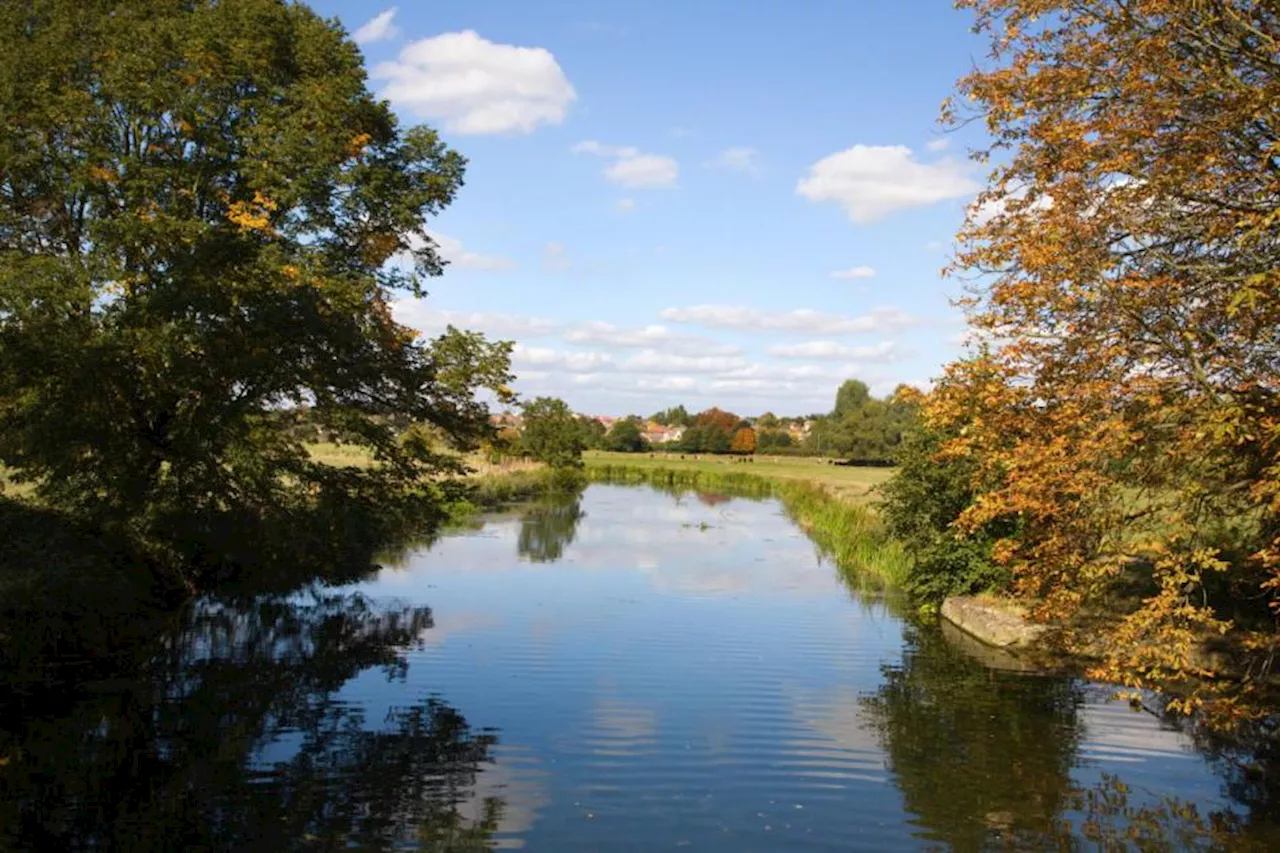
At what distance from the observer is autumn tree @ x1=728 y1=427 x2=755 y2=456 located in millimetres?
138750

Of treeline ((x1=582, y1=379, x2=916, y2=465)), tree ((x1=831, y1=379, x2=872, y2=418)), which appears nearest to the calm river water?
treeline ((x1=582, y1=379, x2=916, y2=465))

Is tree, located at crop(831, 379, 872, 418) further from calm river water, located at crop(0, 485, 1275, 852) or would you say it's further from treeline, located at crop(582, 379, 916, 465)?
calm river water, located at crop(0, 485, 1275, 852)

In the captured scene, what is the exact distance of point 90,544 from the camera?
1543cm

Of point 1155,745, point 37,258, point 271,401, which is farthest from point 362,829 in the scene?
point 37,258

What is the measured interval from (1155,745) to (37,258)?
1900 cm

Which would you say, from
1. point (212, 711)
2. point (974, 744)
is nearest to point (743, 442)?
point (974, 744)

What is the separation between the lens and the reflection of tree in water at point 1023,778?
26.8 feet

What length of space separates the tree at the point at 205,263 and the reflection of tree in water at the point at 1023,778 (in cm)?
1062

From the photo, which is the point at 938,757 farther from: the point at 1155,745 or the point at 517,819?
the point at 517,819

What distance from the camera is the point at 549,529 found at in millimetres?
36062

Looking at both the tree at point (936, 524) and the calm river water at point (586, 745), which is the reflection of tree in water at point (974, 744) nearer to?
the calm river water at point (586, 745)

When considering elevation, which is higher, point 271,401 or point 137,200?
point 137,200

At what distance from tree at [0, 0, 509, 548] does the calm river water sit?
10.2 feet

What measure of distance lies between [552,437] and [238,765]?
58.0 metres
